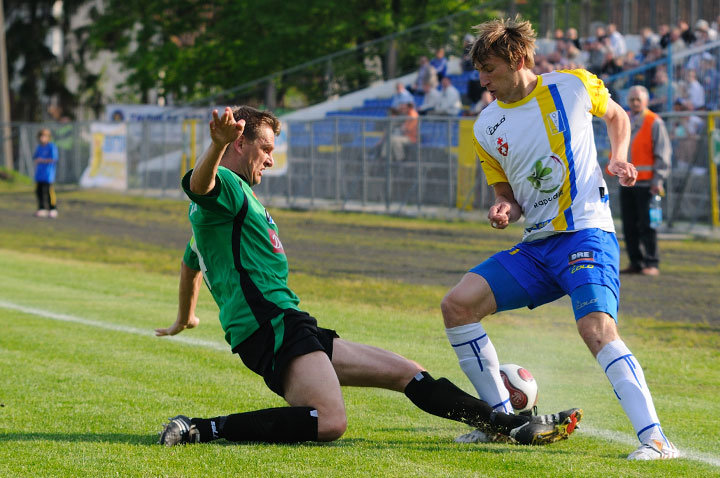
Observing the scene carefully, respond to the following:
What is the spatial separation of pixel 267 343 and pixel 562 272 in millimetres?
1538

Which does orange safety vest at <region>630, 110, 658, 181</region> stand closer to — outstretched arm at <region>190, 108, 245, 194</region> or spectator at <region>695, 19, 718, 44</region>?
spectator at <region>695, 19, 718, 44</region>

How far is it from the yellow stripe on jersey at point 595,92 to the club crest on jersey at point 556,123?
20cm

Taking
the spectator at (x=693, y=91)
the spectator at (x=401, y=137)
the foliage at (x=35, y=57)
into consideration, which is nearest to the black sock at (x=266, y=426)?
the spectator at (x=693, y=91)

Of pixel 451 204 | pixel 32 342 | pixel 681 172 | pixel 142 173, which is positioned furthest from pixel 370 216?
pixel 32 342

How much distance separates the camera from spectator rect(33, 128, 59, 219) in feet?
76.3

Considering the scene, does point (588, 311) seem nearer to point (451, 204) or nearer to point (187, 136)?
point (451, 204)

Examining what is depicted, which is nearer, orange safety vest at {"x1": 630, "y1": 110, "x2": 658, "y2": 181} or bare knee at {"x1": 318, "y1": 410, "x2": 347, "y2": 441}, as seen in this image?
bare knee at {"x1": 318, "y1": 410, "x2": 347, "y2": 441}

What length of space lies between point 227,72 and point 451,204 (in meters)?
19.4

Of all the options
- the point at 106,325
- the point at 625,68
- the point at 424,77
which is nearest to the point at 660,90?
the point at 625,68

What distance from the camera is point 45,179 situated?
23328 mm

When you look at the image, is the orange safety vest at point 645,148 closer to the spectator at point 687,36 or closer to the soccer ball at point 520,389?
the soccer ball at point 520,389

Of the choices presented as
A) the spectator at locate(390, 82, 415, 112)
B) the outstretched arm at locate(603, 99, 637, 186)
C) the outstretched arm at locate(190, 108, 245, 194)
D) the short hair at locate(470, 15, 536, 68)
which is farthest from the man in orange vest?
the spectator at locate(390, 82, 415, 112)

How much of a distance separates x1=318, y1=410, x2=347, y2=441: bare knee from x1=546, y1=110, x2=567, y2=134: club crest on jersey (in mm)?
1814

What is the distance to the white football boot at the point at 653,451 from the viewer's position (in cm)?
484
